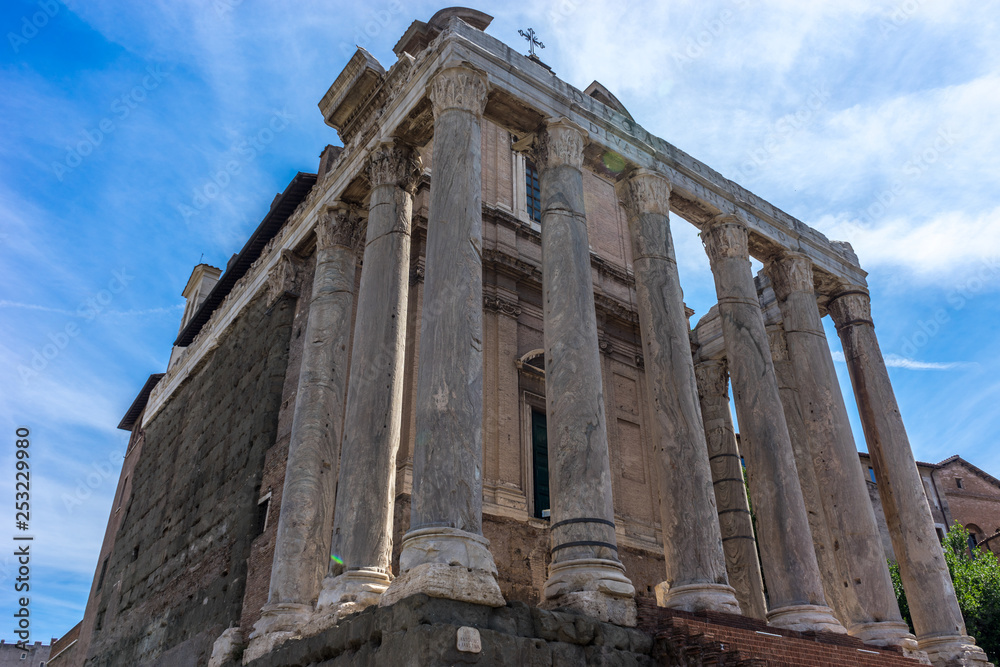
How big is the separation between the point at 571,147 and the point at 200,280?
19.3 meters

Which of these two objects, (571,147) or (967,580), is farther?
(967,580)

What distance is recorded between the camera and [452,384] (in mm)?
9039

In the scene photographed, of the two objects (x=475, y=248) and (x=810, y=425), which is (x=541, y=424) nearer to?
(x=810, y=425)

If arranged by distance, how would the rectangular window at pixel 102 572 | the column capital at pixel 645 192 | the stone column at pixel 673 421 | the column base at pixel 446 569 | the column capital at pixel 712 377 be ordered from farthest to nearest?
1. the rectangular window at pixel 102 572
2. the column capital at pixel 712 377
3. the column capital at pixel 645 192
4. the stone column at pixel 673 421
5. the column base at pixel 446 569

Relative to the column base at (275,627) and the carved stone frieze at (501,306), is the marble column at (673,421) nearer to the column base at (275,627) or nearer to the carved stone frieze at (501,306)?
the carved stone frieze at (501,306)

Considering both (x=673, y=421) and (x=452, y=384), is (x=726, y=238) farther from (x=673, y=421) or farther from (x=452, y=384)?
(x=452, y=384)

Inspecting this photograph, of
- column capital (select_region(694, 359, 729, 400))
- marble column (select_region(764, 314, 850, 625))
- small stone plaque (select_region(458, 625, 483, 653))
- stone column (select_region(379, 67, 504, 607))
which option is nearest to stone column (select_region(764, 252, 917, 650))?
marble column (select_region(764, 314, 850, 625))

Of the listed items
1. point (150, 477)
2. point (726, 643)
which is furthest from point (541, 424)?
point (150, 477)

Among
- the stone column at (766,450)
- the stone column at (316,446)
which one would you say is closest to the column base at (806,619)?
the stone column at (766,450)

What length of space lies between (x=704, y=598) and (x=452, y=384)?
4358 mm

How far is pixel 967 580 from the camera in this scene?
73.7 feet

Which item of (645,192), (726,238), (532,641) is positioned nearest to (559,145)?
(645,192)

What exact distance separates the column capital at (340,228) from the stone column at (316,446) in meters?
0.02

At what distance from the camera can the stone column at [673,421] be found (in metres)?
10.2
